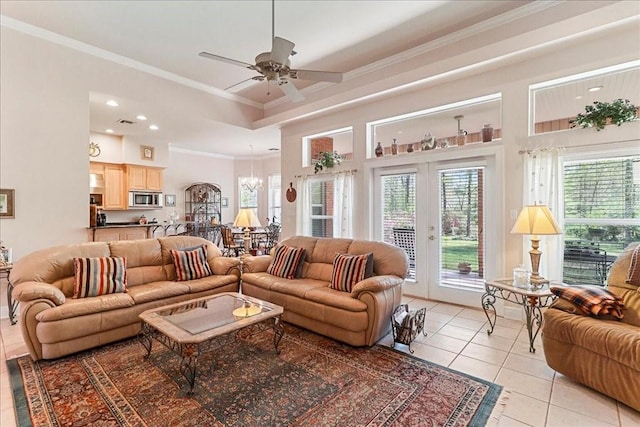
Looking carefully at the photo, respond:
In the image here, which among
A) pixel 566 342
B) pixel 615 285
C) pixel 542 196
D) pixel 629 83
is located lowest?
pixel 566 342

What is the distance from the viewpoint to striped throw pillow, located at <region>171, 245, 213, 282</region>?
397 cm

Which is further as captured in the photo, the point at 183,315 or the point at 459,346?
the point at 459,346

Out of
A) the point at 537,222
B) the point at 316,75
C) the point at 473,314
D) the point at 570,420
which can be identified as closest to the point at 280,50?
the point at 316,75

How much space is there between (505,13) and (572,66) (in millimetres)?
948

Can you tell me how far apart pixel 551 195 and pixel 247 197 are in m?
8.55

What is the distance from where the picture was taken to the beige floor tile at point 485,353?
9.17ft

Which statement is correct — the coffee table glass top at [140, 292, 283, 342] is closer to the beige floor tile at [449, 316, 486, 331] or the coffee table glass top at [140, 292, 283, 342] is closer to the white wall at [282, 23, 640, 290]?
the beige floor tile at [449, 316, 486, 331]

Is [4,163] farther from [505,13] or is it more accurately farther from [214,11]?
[505,13]

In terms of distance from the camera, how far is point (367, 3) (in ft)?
11.1

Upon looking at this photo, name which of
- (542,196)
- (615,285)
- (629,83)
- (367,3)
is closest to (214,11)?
(367,3)

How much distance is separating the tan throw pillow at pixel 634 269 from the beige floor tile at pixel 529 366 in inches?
37.7

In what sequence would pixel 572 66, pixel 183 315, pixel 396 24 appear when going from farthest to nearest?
pixel 396 24
pixel 572 66
pixel 183 315

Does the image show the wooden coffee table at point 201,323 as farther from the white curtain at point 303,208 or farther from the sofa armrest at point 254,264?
the white curtain at point 303,208

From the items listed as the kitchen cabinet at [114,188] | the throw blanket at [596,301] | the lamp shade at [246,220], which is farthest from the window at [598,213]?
the kitchen cabinet at [114,188]
